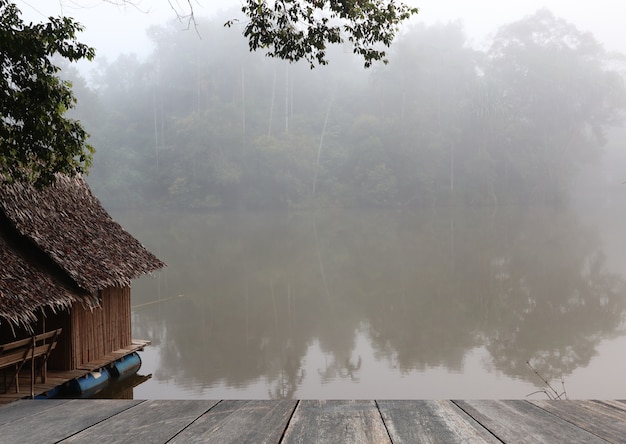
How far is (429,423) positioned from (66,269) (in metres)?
6.26

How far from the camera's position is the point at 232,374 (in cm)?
976

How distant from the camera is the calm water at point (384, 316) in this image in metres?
9.37

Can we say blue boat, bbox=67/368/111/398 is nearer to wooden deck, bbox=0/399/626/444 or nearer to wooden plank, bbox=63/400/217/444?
wooden deck, bbox=0/399/626/444

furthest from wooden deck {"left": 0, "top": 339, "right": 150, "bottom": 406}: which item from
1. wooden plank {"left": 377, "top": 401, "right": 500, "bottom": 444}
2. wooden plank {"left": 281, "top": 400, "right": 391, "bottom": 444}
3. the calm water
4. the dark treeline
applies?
the dark treeline

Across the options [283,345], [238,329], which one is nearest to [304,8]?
[283,345]

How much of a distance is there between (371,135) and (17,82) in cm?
3738

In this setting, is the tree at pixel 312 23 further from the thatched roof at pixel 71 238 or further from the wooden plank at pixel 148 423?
the wooden plank at pixel 148 423

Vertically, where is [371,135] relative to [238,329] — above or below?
above

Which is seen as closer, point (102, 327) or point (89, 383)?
point (89, 383)

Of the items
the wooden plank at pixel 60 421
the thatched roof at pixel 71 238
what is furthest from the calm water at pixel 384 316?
the wooden plank at pixel 60 421

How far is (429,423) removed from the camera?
1.61 m

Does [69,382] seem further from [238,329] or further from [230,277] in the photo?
[230,277]

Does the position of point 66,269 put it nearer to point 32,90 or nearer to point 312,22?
point 32,90

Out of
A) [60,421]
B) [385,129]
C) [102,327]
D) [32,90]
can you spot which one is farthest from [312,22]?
[385,129]
